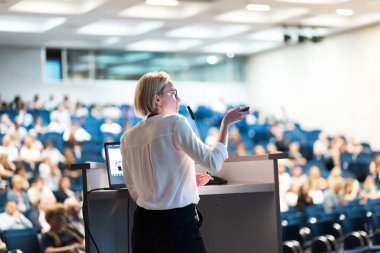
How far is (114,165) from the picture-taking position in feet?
10.7

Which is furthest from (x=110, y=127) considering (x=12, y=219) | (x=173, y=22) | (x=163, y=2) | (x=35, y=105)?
(x=12, y=219)

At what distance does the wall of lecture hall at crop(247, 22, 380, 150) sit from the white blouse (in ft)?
40.5

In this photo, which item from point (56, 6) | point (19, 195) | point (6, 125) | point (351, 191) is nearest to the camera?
point (19, 195)

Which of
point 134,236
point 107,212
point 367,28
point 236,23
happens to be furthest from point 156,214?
point 367,28

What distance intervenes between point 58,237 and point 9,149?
4.81m

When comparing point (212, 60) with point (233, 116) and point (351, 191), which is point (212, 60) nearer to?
point (351, 191)

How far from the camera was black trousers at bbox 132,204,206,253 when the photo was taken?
9.16 feet

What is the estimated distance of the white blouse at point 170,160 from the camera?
2.76m

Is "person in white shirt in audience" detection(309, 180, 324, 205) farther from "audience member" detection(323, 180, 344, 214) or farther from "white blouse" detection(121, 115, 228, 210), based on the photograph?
"white blouse" detection(121, 115, 228, 210)

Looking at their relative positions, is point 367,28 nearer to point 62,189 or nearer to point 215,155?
point 62,189

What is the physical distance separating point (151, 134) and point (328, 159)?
1135cm

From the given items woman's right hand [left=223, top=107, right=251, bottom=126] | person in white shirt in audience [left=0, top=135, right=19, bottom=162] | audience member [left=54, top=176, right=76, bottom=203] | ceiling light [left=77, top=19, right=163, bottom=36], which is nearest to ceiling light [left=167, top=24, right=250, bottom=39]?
ceiling light [left=77, top=19, right=163, bottom=36]

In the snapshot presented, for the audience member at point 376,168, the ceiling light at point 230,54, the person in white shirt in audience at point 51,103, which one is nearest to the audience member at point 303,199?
the audience member at point 376,168

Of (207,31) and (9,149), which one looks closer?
(9,149)
